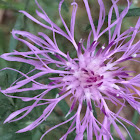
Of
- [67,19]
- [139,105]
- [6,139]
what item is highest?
[67,19]

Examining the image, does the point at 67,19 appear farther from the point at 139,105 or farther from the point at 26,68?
the point at 139,105

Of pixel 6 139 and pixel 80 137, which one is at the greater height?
pixel 80 137

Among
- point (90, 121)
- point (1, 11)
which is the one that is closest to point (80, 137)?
point (90, 121)

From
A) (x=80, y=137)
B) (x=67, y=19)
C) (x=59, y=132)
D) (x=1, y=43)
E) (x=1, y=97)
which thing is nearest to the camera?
(x=80, y=137)

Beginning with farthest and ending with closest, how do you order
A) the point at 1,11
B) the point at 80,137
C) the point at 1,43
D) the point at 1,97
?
the point at 1,11
the point at 1,43
the point at 1,97
the point at 80,137

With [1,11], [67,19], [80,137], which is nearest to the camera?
[80,137]

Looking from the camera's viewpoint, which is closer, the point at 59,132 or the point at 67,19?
the point at 59,132

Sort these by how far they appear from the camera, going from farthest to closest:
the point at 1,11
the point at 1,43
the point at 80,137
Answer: the point at 1,11 < the point at 1,43 < the point at 80,137

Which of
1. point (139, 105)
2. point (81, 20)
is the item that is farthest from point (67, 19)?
point (139, 105)

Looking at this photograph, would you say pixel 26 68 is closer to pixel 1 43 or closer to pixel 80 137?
pixel 80 137
